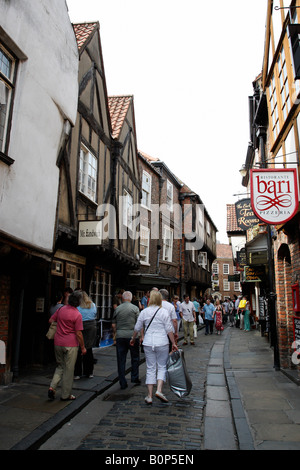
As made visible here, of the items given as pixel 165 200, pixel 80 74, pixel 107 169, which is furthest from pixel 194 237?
pixel 80 74

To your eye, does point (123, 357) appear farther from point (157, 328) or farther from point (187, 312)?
point (187, 312)

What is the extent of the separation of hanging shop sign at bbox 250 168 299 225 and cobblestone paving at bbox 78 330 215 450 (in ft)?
11.6

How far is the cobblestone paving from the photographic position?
3.91 meters

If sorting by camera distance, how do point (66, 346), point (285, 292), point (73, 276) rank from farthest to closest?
point (73, 276) → point (285, 292) → point (66, 346)

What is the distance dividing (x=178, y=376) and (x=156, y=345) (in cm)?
55

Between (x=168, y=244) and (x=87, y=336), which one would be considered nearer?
(x=87, y=336)

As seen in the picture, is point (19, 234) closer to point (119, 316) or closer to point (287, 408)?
point (119, 316)

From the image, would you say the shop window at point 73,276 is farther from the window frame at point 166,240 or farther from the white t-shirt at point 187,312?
the window frame at point 166,240

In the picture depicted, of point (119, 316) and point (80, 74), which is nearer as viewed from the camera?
point (119, 316)

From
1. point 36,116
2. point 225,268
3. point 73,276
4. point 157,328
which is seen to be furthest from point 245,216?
point 225,268

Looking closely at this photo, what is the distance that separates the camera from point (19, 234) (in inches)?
246

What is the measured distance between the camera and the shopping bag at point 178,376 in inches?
205

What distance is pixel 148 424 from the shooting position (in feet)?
14.8
